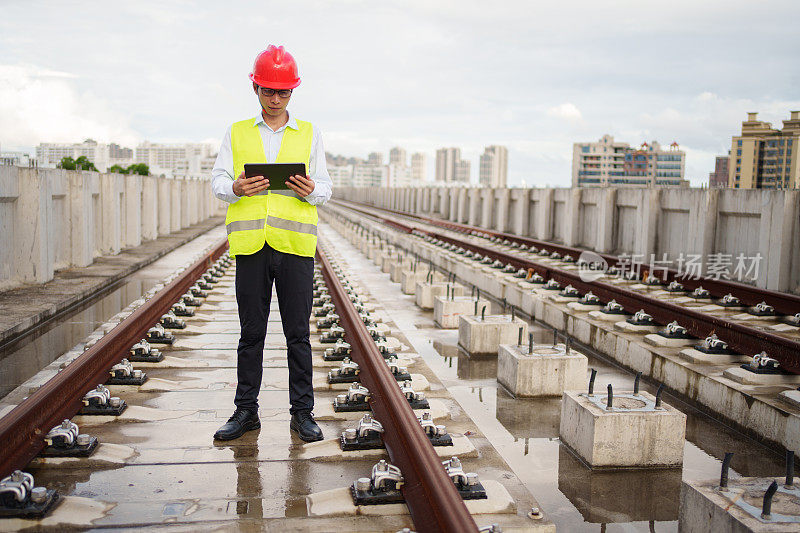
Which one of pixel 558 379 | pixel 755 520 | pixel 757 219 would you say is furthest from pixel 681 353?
pixel 757 219

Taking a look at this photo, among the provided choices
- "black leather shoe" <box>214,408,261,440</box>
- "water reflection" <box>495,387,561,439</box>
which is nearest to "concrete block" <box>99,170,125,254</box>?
"water reflection" <box>495,387,561,439</box>

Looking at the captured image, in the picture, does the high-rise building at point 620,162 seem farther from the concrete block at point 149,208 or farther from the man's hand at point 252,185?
the man's hand at point 252,185

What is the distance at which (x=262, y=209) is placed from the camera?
396cm

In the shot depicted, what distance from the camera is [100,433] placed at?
402cm

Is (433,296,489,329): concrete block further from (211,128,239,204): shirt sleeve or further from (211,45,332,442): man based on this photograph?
(211,128,239,204): shirt sleeve

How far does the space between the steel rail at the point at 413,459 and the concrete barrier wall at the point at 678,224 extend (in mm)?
8297

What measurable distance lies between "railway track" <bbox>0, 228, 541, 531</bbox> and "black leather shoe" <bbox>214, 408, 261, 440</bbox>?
573 mm

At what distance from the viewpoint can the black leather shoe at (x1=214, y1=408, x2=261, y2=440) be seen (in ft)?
12.9

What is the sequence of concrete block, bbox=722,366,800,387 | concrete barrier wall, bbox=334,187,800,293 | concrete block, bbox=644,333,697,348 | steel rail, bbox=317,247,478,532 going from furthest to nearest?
concrete barrier wall, bbox=334,187,800,293
concrete block, bbox=644,333,697,348
concrete block, bbox=722,366,800,387
steel rail, bbox=317,247,478,532

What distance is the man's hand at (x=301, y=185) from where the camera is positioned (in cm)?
378

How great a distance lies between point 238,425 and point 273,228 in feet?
3.56

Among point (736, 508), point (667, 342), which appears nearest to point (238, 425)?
point (736, 508)

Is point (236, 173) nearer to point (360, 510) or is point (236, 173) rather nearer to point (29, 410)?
point (29, 410)

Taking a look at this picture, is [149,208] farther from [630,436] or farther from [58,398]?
[630,436]
